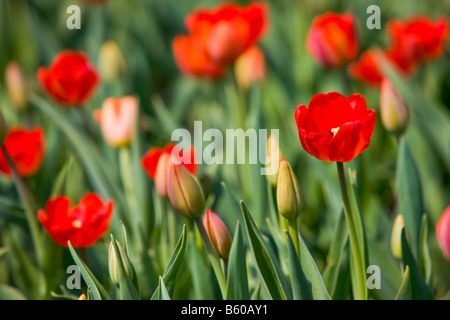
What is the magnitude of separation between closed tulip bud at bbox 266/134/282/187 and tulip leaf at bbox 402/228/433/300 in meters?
0.18

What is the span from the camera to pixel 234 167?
1.09 meters

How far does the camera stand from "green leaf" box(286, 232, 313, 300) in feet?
2.06

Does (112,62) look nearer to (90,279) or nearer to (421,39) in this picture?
(421,39)

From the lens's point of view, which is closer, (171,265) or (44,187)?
(171,265)

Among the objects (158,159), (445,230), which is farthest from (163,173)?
(445,230)

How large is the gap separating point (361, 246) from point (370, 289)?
79 mm

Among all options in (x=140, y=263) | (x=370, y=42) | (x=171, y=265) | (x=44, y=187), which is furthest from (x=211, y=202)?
(x=370, y=42)

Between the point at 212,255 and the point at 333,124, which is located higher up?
the point at 333,124

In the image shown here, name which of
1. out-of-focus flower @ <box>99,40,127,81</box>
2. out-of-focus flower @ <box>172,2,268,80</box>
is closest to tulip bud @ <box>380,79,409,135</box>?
out-of-focus flower @ <box>172,2,268,80</box>

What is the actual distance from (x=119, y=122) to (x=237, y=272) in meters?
0.45

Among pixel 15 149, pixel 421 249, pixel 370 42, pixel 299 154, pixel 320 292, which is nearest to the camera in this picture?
pixel 320 292
